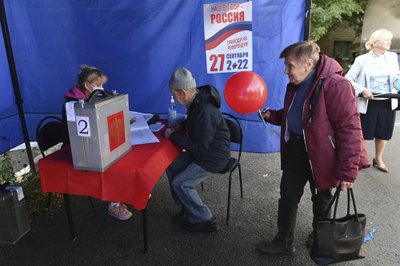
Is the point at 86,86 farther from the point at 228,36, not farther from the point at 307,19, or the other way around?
the point at 307,19

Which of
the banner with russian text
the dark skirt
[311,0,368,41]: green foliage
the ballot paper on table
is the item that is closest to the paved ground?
the dark skirt

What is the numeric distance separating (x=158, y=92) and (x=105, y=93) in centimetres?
206

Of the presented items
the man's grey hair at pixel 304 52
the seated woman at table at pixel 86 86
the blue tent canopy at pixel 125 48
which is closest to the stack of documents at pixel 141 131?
the seated woman at table at pixel 86 86

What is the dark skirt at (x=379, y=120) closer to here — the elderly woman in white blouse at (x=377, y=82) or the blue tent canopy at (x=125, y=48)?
the elderly woman in white blouse at (x=377, y=82)

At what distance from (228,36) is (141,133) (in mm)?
1757

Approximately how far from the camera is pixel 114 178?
77.9 inches

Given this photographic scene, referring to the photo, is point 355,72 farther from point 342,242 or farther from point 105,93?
point 105,93

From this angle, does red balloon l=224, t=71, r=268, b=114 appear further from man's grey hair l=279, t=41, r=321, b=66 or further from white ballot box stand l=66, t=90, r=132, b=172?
white ballot box stand l=66, t=90, r=132, b=172

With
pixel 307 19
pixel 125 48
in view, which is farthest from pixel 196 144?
pixel 307 19

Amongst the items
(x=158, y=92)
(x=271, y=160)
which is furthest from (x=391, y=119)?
(x=158, y=92)

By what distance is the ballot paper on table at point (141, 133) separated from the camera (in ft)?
7.99

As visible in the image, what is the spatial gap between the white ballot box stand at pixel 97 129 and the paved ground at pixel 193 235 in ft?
2.97

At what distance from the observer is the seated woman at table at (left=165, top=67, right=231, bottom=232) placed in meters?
2.39

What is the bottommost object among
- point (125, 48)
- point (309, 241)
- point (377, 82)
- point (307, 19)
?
point (309, 241)
